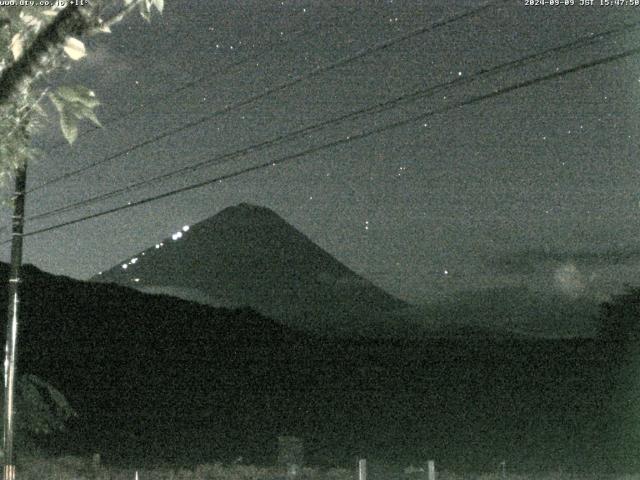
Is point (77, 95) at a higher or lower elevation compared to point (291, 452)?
higher

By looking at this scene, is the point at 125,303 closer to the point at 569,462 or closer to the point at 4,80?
the point at 569,462

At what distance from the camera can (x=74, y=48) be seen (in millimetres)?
4066

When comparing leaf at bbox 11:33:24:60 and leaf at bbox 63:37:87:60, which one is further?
leaf at bbox 11:33:24:60

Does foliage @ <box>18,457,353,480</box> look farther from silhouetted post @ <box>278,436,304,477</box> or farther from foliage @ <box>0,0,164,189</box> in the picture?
foliage @ <box>0,0,164,189</box>

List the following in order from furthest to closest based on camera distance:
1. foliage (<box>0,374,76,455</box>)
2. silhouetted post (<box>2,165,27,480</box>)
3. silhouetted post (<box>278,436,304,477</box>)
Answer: foliage (<box>0,374,76,455</box>), silhouetted post (<box>278,436,304,477</box>), silhouetted post (<box>2,165,27,480</box>)

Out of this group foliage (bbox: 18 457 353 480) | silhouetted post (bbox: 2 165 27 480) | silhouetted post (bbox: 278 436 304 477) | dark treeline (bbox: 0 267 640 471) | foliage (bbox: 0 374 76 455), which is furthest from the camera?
dark treeline (bbox: 0 267 640 471)

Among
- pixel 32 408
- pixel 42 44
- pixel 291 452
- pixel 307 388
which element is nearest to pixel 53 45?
pixel 42 44

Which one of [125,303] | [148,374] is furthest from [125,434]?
[125,303]

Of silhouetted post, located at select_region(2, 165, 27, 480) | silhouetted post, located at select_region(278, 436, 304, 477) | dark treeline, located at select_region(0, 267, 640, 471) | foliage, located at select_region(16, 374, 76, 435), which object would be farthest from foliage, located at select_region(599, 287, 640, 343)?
silhouetted post, located at select_region(2, 165, 27, 480)

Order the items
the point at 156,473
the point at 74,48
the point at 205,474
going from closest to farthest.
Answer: the point at 74,48, the point at 205,474, the point at 156,473

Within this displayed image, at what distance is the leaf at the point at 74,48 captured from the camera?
13.3 ft

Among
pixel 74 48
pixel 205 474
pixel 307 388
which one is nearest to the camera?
pixel 74 48

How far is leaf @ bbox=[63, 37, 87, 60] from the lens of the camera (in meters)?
4.05

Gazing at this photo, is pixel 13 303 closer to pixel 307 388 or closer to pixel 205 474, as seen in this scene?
pixel 205 474
